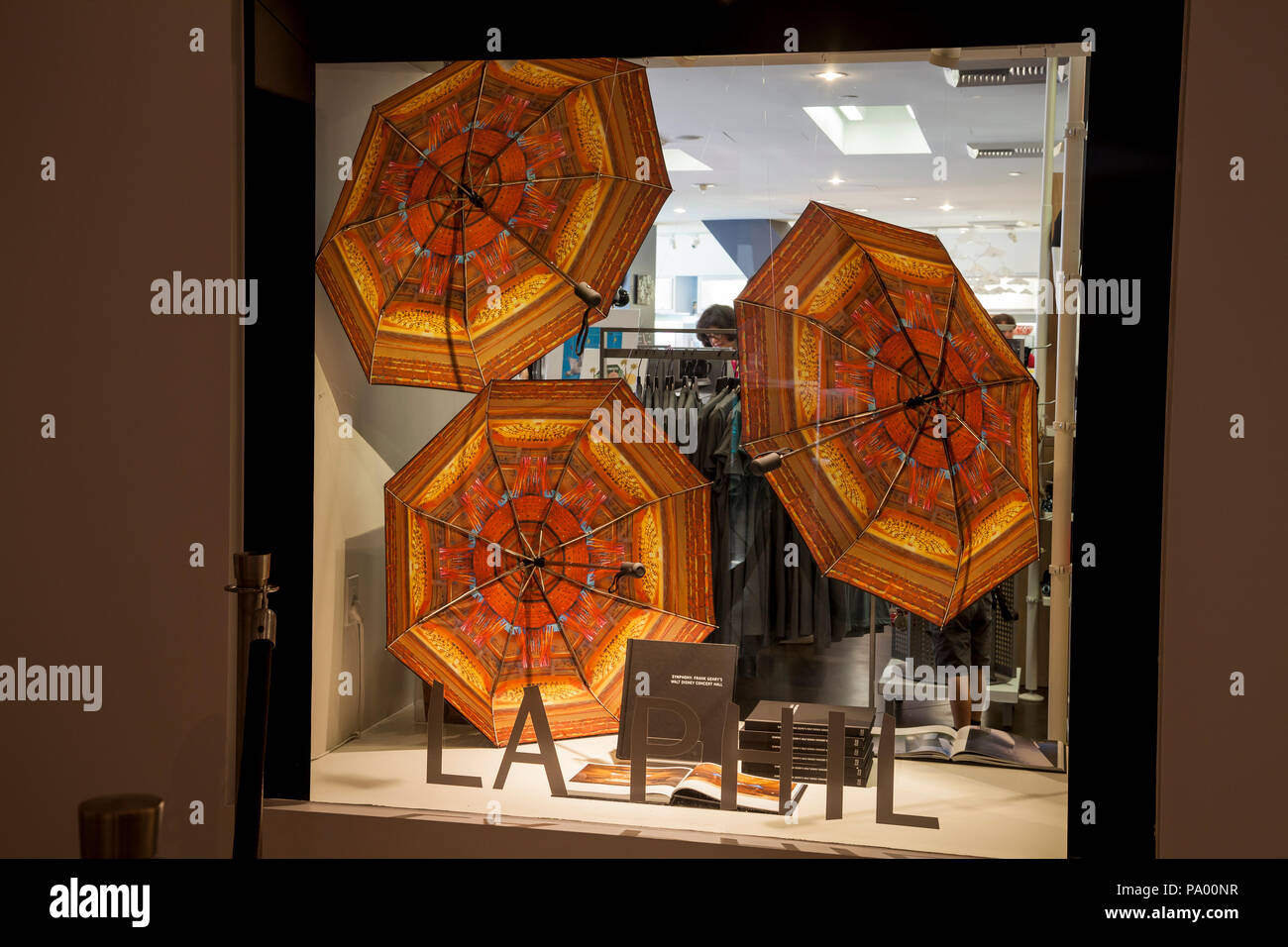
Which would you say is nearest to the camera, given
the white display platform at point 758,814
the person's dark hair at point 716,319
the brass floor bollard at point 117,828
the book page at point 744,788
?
the brass floor bollard at point 117,828

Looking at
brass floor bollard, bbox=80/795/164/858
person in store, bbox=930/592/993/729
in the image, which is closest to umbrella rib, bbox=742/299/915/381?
person in store, bbox=930/592/993/729

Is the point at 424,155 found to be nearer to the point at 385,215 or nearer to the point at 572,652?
the point at 385,215

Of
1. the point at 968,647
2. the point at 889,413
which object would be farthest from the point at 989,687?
the point at 889,413

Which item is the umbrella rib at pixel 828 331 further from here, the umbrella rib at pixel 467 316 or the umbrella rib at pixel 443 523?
the umbrella rib at pixel 443 523

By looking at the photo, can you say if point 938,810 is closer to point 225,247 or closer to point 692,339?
point 692,339

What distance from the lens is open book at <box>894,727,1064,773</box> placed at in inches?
113

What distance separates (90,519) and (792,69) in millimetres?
2278

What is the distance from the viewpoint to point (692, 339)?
292 centimetres

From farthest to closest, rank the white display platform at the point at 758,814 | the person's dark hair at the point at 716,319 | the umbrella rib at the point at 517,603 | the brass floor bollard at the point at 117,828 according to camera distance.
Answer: the umbrella rib at the point at 517,603, the person's dark hair at the point at 716,319, the white display platform at the point at 758,814, the brass floor bollard at the point at 117,828

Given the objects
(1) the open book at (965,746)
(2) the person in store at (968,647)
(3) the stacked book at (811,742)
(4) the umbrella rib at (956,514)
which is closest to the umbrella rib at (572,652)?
(3) the stacked book at (811,742)

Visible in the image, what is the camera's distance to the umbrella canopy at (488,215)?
2945 millimetres

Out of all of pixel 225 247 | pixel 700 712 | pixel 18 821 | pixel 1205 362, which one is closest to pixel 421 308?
pixel 225 247

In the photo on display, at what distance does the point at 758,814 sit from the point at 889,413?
110cm

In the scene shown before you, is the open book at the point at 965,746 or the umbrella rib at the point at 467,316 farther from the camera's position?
the umbrella rib at the point at 467,316
